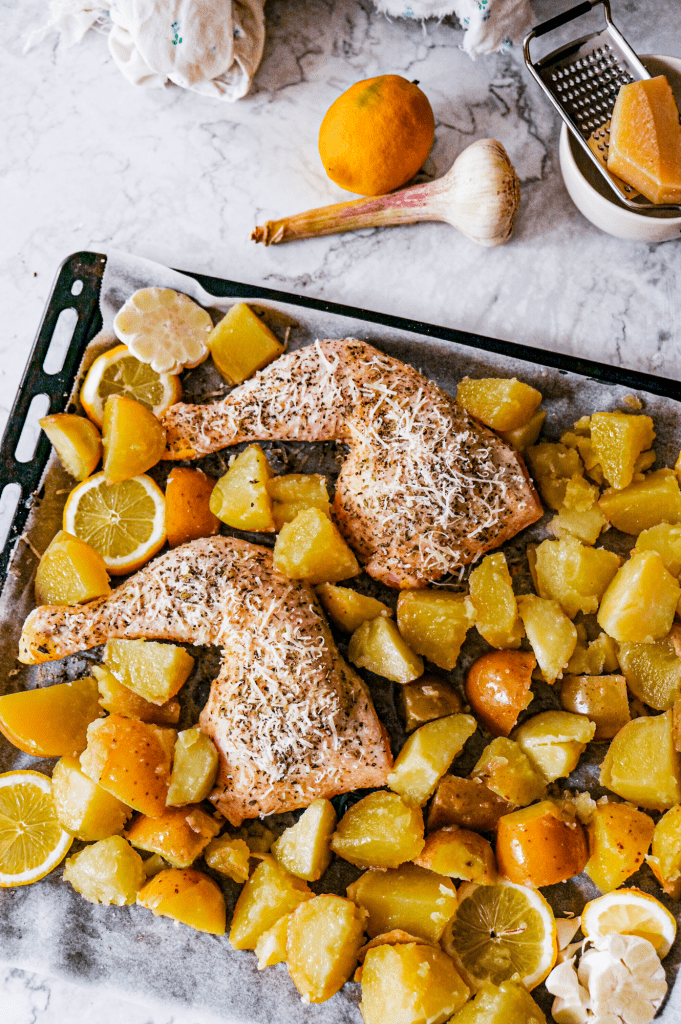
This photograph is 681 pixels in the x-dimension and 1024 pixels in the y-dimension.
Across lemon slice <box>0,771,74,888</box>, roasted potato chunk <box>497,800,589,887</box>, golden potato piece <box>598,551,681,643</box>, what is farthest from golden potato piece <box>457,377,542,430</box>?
lemon slice <box>0,771,74,888</box>

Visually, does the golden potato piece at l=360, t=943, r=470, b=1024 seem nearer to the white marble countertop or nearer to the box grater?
the white marble countertop

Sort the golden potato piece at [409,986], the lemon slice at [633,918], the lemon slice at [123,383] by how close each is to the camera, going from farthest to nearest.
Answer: the lemon slice at [123,383] → the lemon slice at [633,918] → the golden potato piece at [409,986]

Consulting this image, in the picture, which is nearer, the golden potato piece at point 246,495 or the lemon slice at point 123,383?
the golden potato piece at point 246,495

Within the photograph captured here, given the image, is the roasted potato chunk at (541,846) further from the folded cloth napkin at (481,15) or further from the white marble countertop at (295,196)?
the folded cloth napkin at (481,15)

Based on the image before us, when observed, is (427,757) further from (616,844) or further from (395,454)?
(395,454)

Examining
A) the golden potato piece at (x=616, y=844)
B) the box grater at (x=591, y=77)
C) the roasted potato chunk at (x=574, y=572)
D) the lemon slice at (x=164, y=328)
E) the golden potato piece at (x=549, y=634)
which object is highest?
the box grater at (x=591, y=77)

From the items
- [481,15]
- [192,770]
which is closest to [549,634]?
[192,770]

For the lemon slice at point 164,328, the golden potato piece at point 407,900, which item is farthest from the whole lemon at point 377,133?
the golden potato piece at point 407,900
